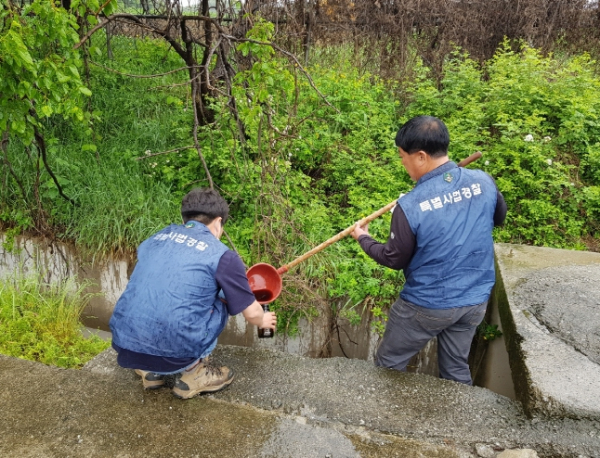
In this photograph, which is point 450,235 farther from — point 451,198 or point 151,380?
point 151,380

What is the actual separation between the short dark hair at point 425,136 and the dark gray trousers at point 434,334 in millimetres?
938

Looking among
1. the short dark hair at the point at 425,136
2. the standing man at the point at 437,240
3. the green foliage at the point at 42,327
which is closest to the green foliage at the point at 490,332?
the standing man at the point at 437,240

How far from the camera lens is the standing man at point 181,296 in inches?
87.9

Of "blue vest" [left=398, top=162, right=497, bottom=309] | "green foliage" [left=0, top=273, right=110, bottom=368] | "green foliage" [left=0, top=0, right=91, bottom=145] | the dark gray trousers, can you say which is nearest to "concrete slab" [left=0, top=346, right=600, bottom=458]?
the dark gray trousers

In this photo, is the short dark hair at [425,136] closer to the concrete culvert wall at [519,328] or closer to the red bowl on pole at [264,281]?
the red bowl on pole at [264,281]

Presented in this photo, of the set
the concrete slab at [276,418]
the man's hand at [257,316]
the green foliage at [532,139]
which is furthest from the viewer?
the green foliage at [532,139]

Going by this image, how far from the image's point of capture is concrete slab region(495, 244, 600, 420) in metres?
2.41

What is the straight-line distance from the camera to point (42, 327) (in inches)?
154

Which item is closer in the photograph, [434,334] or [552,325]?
[434,334]

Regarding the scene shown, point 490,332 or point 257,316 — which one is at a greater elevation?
point 257,316

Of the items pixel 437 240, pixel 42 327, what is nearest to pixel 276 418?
pixel 437 240

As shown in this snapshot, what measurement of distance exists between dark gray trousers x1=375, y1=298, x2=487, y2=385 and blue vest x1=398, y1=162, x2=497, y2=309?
0.07 meters

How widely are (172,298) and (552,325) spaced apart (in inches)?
96.4

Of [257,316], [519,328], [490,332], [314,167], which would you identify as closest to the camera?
[257,316]
